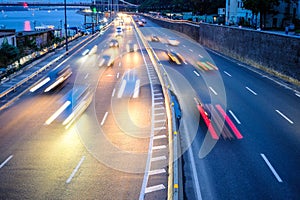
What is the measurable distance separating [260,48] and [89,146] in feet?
86.7

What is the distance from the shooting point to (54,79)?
3597 cm

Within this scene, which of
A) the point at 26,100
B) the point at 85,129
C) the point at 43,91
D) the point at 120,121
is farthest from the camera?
the point at 43,91

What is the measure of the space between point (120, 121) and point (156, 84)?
37.2 feet

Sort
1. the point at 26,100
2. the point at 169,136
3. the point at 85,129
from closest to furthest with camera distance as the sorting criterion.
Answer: the point at 169,136 → the point at 85,129 → the point at 26,100

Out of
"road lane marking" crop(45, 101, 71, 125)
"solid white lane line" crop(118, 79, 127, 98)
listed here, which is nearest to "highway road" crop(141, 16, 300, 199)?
"solid white lane line" crop(118, 79, 127, 98)

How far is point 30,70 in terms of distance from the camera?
3991cm

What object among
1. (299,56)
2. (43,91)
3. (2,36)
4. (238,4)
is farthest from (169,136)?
(238,4)

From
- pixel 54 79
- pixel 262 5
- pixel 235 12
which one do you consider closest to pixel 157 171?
pixel 54 79

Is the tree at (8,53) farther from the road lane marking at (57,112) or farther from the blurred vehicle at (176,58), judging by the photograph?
the road lane marking at (57,112)

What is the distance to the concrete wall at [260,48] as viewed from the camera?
32719 millimetres

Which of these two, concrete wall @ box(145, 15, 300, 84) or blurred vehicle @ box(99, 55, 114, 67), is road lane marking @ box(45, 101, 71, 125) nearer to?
blurred vehicle @ box(99, 55, 114, 67)

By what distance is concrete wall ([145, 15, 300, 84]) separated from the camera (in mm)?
32719

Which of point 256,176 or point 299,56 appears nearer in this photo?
point 256,176

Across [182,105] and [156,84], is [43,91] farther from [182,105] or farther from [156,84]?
[182,105]
